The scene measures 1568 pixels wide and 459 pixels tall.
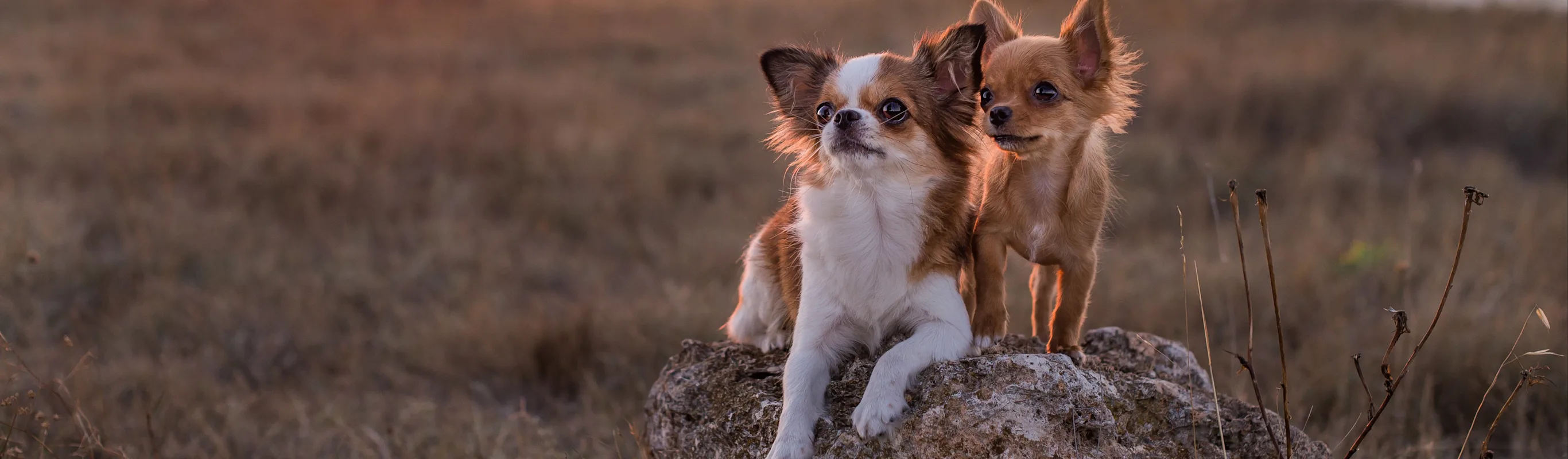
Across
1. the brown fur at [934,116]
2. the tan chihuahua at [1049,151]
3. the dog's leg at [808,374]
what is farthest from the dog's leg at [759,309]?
the tan chihuahua at [1049,151]

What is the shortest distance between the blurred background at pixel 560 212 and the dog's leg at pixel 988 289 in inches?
28.2

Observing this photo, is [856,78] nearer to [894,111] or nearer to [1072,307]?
[894,111]

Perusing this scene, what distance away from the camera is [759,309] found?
4.23m

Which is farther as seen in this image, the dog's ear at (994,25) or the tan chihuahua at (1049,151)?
the dog's ear at (994,25)

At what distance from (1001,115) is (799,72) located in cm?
84

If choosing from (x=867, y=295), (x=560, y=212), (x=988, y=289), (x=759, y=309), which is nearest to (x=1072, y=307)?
(x=988, y=289)

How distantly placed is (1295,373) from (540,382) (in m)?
4.57

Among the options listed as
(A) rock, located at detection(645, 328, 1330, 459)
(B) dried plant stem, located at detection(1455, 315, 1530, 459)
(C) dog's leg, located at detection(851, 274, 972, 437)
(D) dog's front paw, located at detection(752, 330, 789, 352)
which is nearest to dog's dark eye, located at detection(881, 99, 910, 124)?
(C) dog's leg, located at detection(851, 274, 972, 437)

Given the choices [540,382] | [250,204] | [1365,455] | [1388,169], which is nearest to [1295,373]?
[1365,455]

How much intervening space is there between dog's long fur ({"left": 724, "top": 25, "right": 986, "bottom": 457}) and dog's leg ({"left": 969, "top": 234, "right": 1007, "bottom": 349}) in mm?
67

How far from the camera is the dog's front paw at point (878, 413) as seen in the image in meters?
3.05

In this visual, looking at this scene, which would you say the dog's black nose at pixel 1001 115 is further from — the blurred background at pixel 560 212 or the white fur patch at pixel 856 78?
the blurred background at pixel 560 212

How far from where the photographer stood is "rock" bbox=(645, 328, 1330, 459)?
3.02 meters

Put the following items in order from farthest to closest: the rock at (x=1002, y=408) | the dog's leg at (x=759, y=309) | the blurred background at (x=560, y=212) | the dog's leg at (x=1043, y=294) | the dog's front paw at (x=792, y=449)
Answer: the blurred background at (x=560, y=212) → the dog's leg at (x=759, y=309) → the dog's leg at (x=1043, y=294) → the dog's front paw at (x=792, y=449) → the rock at (x=1002, y=408)
